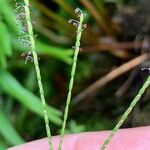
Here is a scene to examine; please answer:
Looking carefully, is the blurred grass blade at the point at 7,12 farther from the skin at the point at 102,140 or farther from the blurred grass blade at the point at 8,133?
the skin at the point at 102,140

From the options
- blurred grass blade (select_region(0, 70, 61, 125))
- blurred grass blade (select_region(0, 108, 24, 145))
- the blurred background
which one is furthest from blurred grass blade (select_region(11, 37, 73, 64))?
blurred grass blade (select_region(0, 108, 24, 145))

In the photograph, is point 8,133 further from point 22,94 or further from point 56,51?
point 56,51

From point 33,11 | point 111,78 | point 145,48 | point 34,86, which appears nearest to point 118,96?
point 111,78

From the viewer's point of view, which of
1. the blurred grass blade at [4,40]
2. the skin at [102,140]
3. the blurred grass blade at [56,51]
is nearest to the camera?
the skin at [102,140]

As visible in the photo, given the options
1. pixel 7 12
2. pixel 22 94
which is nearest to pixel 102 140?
pixel 22 94

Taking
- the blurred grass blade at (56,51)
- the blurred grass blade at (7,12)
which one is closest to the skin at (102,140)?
the blurred grass blade at (56,51)

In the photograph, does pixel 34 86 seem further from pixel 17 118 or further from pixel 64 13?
pixel 64 13
